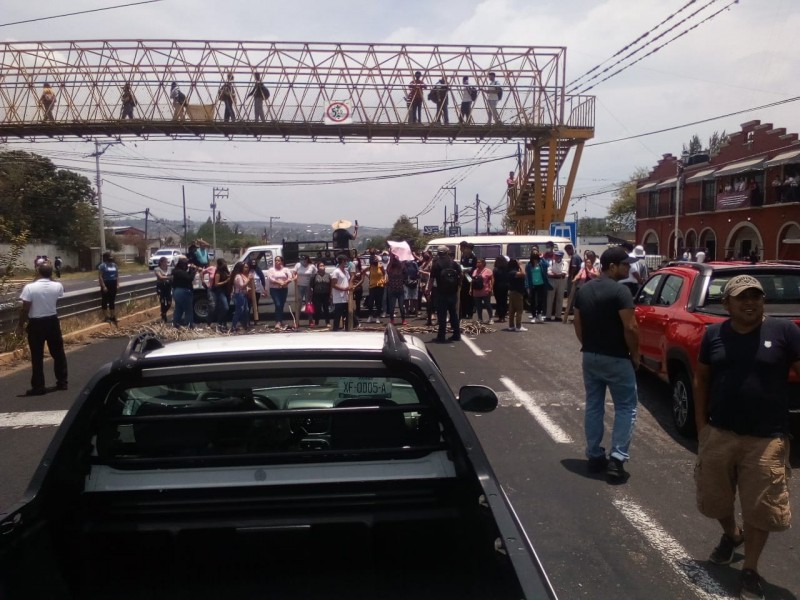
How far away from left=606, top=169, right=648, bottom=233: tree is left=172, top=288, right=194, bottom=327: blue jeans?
74.1m

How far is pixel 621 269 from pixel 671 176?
50.0 meters

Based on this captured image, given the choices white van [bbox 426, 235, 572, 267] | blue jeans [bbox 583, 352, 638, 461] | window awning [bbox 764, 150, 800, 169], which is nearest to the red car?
blue jeans [bbox 583, 352, 638, 461]

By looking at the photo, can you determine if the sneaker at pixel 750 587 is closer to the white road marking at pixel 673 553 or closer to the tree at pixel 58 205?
the white road marking at pixel 673 553

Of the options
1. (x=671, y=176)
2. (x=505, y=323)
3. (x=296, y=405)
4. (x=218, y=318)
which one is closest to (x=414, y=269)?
(x=505, y=323)

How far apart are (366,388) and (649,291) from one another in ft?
18.3

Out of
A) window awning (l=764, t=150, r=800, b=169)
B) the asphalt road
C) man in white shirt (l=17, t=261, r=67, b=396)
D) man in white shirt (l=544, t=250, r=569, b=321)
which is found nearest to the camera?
→ the asphalt road

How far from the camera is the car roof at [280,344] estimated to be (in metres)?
2.94

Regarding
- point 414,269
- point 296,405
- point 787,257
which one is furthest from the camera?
point 787,257

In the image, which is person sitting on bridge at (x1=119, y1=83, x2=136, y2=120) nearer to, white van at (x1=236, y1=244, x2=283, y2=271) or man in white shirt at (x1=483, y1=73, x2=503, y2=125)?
white van at (x1=236, y1=244, x2=283, y2=271)

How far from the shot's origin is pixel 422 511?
2754 mm

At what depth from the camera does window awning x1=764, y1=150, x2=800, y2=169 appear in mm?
35688

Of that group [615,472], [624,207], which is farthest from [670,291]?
[624,207]

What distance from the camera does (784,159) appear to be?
36.4 meters

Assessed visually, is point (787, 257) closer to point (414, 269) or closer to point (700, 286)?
point (414, 269)
